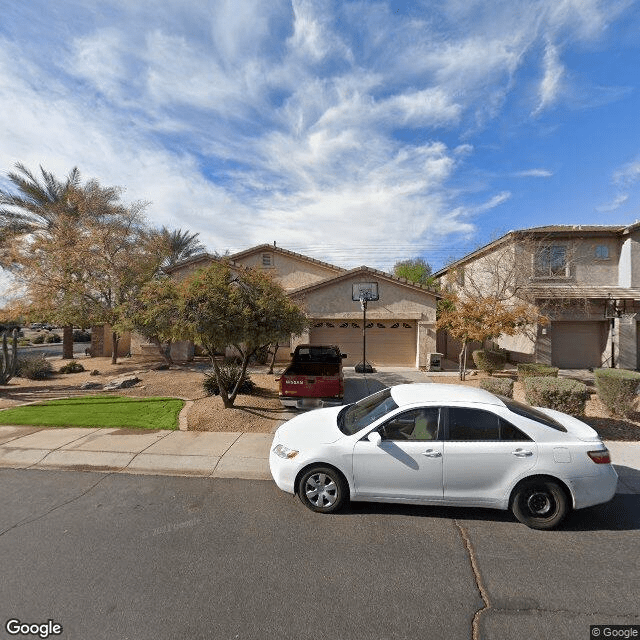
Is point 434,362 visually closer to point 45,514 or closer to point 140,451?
point 140,451

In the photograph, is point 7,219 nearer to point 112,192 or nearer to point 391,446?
point 112,192

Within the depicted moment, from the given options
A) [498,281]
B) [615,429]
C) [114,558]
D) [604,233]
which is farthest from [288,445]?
[604,233]

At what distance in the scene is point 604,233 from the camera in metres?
15.4

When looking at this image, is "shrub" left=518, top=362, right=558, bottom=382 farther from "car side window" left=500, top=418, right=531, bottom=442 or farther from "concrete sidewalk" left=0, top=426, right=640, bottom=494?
"car side window" left=500, top=418, right=531, bottom=442

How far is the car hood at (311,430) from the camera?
4.36 m

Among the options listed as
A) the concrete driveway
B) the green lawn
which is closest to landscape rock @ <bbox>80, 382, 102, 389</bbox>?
the green lawn

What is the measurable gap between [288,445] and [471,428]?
227cm

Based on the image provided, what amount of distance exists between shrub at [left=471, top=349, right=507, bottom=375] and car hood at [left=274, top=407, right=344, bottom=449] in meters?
11.0

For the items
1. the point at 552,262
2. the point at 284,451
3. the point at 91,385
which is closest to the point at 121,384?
the point at 91,385

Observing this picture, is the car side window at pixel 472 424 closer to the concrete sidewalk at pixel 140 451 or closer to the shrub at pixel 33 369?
the concrete sidewalk at pixel 140 451

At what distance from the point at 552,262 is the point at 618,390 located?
388 inches

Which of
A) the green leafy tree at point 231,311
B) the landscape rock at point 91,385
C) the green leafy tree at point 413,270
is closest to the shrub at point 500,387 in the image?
the green leafy tree at point 231,311

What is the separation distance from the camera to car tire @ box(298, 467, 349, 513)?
4.11 metres

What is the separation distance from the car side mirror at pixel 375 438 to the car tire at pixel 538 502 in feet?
5.37
